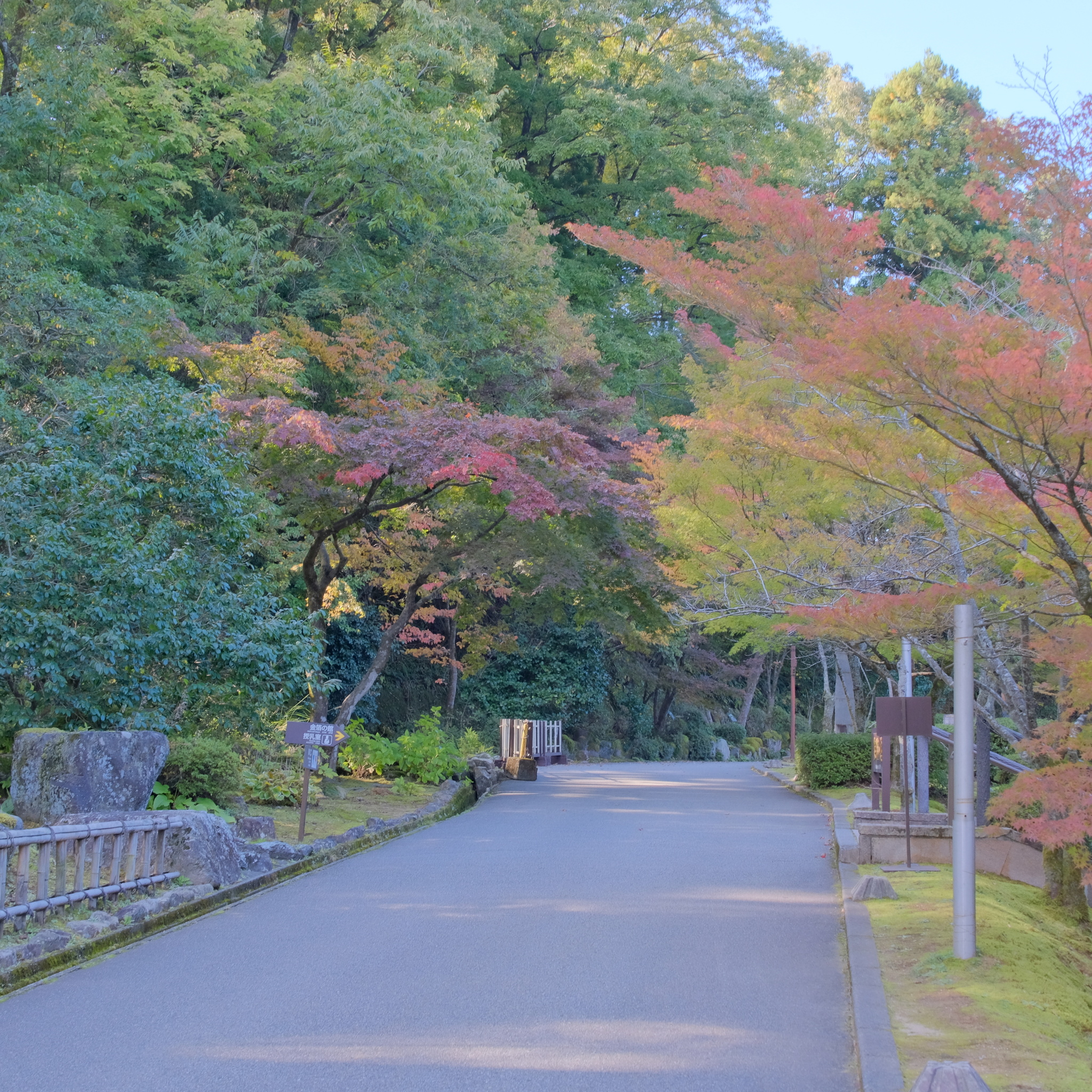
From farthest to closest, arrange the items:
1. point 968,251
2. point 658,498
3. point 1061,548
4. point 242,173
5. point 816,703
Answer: point 816,703 → point 968,251 → point 242,173 → point 658,498 → point 1061,548

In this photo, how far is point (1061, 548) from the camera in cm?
697

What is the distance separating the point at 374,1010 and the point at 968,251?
2683 centimetres

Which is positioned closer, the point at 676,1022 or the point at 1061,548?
the point at 676,1022

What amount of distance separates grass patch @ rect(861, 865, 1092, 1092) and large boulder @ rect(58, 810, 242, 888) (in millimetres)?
5411

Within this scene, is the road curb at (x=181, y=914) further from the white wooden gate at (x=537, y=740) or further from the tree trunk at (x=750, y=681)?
the tree trunk at (x=750, y=681)

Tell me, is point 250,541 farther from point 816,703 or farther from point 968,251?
point 816,703

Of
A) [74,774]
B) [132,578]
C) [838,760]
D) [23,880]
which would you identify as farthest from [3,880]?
[838,760]

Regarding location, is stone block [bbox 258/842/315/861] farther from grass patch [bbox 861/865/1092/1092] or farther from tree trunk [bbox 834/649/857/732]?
tree trunk [bbox 834/649/857/732]

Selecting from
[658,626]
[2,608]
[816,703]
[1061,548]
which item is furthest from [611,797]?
[816,703]

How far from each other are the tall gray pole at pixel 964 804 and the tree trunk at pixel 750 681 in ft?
116

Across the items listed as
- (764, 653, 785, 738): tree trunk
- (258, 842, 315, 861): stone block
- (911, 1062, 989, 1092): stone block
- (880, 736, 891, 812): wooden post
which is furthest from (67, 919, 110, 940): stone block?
(764, 653, 785, 738): tree trunk

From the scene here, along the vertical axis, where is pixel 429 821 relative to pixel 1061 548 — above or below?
below

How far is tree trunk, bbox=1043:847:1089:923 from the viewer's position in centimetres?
1073

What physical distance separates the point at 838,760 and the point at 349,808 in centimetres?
1046
